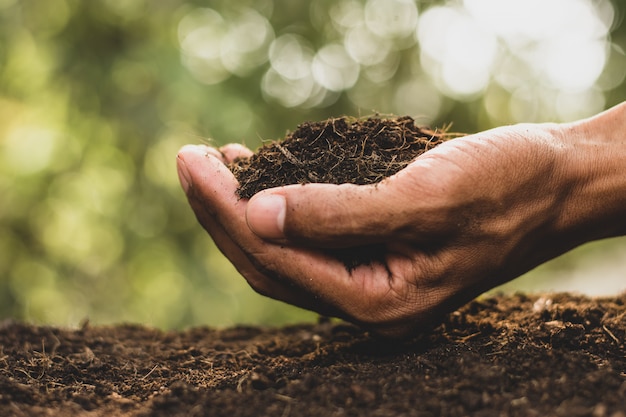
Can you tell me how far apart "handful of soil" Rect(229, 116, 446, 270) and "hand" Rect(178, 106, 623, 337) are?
0.07 metres

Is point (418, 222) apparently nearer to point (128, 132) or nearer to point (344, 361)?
point (344, 361)

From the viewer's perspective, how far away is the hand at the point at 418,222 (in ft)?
4.80

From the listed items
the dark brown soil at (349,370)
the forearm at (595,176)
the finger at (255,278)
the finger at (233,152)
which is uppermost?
the finger at (233,152)

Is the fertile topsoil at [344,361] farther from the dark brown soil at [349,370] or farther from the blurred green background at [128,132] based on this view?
the blurred green background at [128,132]

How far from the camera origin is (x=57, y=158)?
16.8 ft

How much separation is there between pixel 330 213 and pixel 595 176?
0.99m

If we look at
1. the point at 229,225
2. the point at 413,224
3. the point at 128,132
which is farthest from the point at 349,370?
the point at 128,132

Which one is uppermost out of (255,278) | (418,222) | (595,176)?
(595,176)

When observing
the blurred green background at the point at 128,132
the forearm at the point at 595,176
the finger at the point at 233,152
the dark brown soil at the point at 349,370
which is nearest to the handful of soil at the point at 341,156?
the finger at the point at 233,152

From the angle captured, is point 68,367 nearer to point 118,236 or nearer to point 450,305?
point 450,305

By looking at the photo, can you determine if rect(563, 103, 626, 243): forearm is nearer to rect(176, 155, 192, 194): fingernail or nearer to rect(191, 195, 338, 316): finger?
rect(191, 195, 338, 316): finger

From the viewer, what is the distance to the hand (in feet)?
4.80

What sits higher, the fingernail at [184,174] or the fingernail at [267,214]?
the fingernail at [184,174]

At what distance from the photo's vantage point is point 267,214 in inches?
59.1
